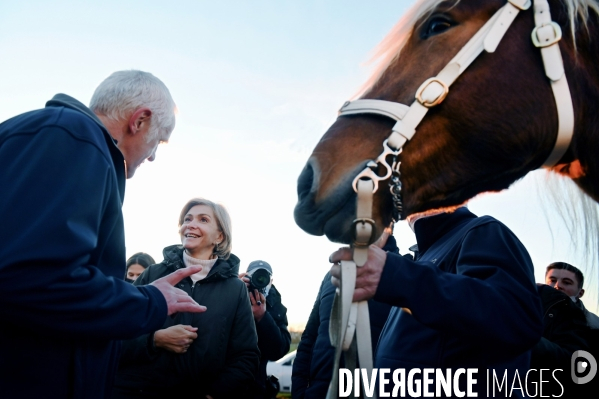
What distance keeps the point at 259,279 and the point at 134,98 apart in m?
2.25

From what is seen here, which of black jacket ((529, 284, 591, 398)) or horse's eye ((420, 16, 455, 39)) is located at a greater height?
horse's eye ((420, 16, 455, 39))

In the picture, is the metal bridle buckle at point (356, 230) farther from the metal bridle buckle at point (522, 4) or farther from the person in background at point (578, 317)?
the person in background at point (578, 317)

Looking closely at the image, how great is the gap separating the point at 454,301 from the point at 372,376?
0.35 m

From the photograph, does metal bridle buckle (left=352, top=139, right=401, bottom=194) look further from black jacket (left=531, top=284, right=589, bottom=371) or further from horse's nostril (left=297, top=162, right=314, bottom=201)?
black jacket (left=531, top=284, right=589, bottom=371)

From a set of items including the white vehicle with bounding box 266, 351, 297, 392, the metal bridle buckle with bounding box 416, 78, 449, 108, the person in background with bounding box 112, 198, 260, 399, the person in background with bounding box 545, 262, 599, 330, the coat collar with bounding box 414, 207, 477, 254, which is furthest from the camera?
the white vehicle with bounding box 266, 351, 297, 392

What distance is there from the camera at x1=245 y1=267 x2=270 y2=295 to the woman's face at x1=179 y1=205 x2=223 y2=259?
1.31ft

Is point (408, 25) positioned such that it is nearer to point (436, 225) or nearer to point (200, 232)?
point (436, 225)

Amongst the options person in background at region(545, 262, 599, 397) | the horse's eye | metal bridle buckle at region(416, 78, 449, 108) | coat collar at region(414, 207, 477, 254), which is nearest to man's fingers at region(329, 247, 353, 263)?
metal bridle buckle at region(416, 78, 449, 108)

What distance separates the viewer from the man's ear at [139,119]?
2.23 metres

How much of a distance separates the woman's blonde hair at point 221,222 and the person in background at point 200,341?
0.02m

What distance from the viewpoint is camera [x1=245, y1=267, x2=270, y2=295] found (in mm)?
4121

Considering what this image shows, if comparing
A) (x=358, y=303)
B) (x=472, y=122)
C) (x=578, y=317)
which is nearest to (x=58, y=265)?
(x=358, y=303)

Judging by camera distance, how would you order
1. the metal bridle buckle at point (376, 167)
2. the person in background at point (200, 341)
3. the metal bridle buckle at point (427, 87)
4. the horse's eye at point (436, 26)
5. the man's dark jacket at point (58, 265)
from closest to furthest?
the man's dark jacket at point (58, 265) → the metal bridle buckle at point (376, 167) → the metal bridle buckle at point (427, 87) → the horse's eye at point (436, 26) → the person in background at point (200, 341)

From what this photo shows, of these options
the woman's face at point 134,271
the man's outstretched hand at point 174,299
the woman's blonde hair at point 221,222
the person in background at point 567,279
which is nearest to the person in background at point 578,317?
the person in background at point 567,279
